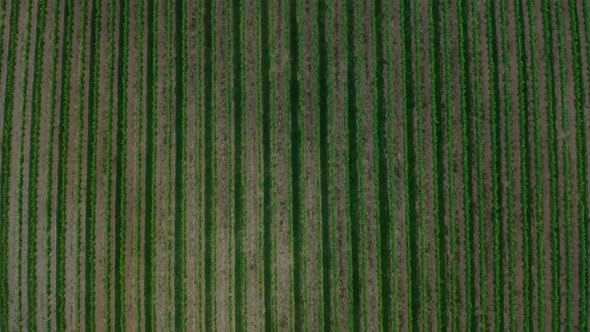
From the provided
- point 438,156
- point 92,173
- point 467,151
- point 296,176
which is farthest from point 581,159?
point 92,173

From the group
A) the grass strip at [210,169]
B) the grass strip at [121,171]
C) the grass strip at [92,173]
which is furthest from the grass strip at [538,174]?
the grass strip at [92,173]

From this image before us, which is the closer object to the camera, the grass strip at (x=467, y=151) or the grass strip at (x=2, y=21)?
the grass strip at (x=467, y=151)

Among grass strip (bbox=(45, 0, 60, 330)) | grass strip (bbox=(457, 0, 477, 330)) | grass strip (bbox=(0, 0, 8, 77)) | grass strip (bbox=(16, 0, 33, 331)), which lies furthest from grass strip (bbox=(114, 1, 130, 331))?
grass strip (bbox=(457, 0, 477, 330))

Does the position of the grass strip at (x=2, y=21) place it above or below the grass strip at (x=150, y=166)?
above

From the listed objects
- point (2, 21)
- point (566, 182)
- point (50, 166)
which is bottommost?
point (566, 182)

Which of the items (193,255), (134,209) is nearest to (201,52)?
(134,209)

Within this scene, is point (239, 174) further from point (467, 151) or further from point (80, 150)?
point (467, 151)

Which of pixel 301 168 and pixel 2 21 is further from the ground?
pixel 2 21

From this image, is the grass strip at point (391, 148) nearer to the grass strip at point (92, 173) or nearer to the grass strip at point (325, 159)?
the grass strip at point (325, 159)
